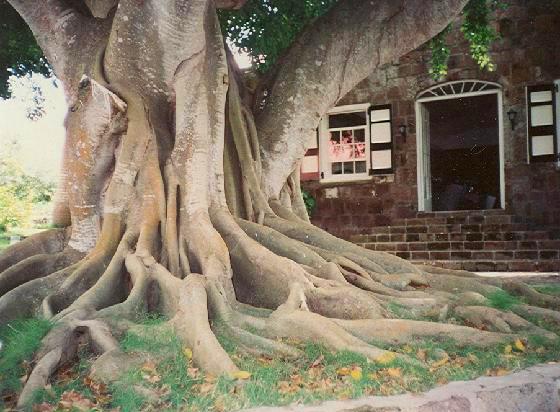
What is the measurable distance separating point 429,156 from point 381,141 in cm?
131

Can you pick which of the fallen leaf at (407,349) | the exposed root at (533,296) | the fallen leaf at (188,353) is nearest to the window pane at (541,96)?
the exposed root at (533,296)

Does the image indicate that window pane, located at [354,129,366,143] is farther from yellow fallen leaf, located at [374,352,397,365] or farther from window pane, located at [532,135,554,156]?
yellow fallen leaf, located at [374,352,397,365]

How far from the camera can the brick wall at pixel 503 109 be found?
12.4 metres

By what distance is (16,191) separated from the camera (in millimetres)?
23578

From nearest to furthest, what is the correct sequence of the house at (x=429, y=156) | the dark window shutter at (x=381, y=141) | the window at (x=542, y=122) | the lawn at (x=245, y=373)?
the lawn at (x=245, y=373) → the house at (x=429, y=156) → the window at (x=542, y=122) → the dark window shutter at (x=381, y=141)

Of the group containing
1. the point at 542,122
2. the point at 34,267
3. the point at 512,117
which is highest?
the point at 512,117

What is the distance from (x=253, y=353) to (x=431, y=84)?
1103cm

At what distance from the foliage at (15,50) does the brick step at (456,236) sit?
25.1 ft

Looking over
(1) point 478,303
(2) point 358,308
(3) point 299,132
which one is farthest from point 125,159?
(1) point 478,303

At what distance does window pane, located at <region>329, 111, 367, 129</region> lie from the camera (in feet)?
49.5

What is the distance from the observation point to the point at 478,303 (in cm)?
504

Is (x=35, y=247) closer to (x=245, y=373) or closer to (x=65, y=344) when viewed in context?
(x=65, y=344)

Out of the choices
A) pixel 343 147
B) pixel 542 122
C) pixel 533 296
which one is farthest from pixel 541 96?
pixel 533 296

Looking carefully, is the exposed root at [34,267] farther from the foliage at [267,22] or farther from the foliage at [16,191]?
the foliage at [16,191]
